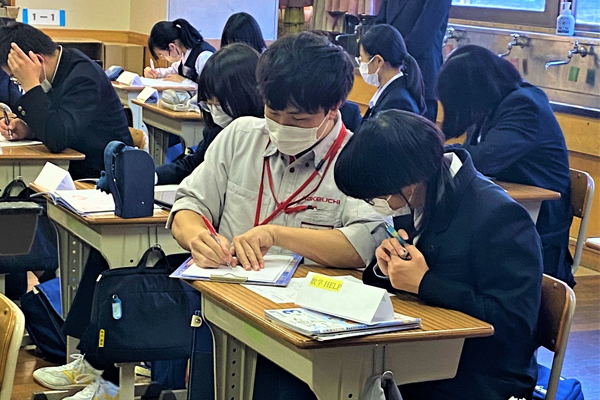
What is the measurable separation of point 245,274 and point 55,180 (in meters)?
1.17

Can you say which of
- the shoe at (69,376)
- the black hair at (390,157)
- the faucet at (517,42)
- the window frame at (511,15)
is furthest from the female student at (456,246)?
the window frame at (511,15)

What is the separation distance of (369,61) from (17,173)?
6.04 ft

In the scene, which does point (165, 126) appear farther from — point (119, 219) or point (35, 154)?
point (119, 219)

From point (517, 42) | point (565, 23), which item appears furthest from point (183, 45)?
point (565, 23)

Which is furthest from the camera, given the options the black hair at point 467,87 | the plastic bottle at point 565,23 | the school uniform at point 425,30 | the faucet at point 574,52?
the school uniform at point 425,30

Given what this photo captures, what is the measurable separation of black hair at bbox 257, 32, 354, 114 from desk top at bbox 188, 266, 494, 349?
1.51 ft

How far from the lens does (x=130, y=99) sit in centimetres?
630

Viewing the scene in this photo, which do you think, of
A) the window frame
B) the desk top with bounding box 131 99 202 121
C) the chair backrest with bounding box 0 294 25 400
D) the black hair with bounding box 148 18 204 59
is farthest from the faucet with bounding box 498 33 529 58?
the chair backrest with bounding box 0 294 25 400

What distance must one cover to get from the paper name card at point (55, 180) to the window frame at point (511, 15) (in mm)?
3402

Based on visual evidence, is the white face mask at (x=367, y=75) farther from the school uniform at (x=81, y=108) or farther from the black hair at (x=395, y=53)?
the school uniform at (x=81, y=108)

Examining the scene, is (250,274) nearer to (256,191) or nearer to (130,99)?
(256,191)

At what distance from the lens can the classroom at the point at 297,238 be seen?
1735 millimetres

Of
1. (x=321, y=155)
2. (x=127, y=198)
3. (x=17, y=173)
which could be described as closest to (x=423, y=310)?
(x=321, y=155)

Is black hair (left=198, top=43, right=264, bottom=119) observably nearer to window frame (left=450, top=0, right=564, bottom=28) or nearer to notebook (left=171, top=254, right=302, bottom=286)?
notebook (left=171, top=254, right=302, bottom=286)
